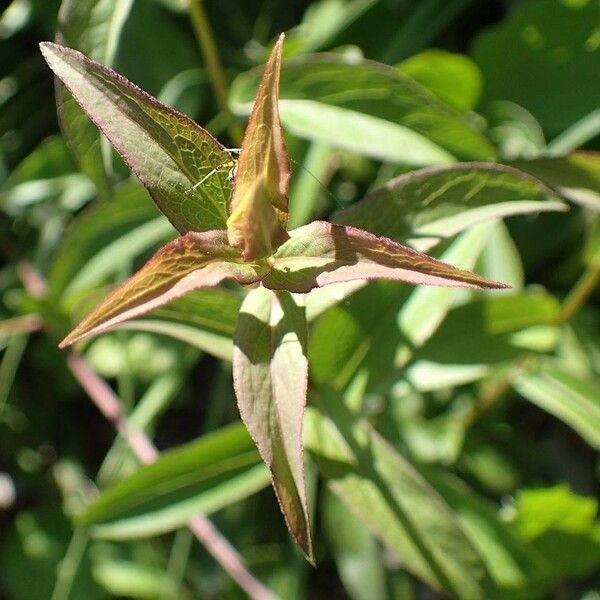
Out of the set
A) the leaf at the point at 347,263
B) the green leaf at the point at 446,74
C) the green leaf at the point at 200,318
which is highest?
the leaf at the point at 347,263

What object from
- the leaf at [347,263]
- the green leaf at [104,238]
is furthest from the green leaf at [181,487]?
the leaf at [347,263]

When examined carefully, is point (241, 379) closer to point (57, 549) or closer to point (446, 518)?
point (446, 518)

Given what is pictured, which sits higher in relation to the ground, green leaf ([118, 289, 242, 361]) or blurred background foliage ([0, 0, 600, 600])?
green leaf ([118, 289, 242, 361])

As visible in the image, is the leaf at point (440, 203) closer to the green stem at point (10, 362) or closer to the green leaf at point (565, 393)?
the green leaf at point (565, 393)

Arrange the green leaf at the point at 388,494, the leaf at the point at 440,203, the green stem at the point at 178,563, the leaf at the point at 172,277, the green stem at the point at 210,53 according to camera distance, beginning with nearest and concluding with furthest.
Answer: the leaf at the point at 172,277, the leaf at the point at 440,203, the green leaf at the point at 388,494, the green stem at the point at 210,53, the green stem at the point at 178,563

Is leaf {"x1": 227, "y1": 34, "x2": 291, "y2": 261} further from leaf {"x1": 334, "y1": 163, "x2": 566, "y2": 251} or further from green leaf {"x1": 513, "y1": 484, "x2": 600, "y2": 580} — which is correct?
green leaf {"x1": 513, "y1": 484, "x2": 600, "y2": 580}

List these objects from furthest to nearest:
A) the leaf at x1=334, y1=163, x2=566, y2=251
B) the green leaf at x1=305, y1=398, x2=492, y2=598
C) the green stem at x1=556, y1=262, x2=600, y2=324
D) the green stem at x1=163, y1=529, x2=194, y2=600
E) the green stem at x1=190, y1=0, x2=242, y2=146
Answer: the green stem at x1=163, y1=529, x2=194, y2=600 → the green stem at x1=556, y1=262, x2=600, y2=324 → the green stem at x1=190, y1=0, x2=242, y2=146 → the green leaf at x1=305, y1=398, x2=492, y2=598 → the leaf at x1=334, y1=163, x2=566, y2=251

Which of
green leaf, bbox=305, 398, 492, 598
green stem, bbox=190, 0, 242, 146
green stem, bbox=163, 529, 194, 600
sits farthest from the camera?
green stem, bbox=163, 529, 194, 600

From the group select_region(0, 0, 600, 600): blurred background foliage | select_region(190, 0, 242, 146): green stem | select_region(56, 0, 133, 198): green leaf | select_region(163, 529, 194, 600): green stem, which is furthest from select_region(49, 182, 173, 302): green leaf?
select_region(163, 529, 194, 600): green stem

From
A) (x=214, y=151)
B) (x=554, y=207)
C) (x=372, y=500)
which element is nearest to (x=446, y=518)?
(x=372, y=500)
